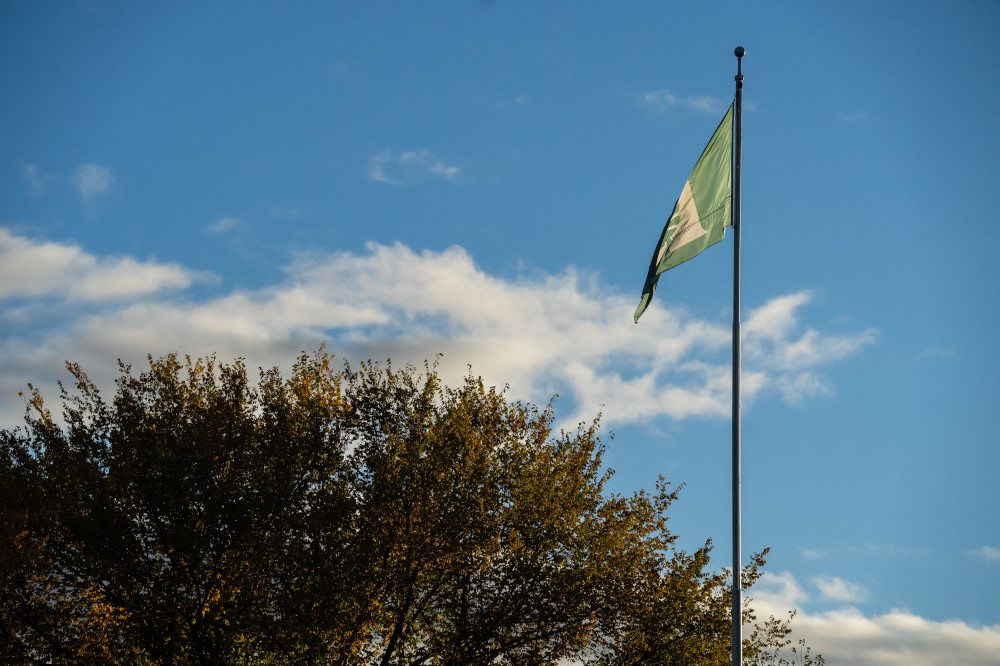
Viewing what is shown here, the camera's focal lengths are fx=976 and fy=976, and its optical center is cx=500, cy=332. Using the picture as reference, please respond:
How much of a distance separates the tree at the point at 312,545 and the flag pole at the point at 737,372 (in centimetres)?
1021

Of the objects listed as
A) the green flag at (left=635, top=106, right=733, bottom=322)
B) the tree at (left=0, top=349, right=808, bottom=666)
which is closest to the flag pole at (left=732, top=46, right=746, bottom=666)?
the green flag at (left=635, top=106, right=733, bottom=322)

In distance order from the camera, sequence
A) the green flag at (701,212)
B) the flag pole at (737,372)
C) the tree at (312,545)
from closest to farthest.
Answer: the flag pole at (737,372)
the green flag at (701,212)
the tree at (312,545)

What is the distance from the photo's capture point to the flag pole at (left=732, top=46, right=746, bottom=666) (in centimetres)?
1502

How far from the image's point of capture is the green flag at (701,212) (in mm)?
17078

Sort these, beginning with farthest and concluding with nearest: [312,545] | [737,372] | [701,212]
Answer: [312,545] < [701,212] < [737,372]

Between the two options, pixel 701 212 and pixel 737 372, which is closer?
pixel 737 372

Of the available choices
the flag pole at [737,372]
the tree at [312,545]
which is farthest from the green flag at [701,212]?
the tree at [312,545]

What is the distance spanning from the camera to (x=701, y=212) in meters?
17.4

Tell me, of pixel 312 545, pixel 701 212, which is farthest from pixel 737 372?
pixel 312 545

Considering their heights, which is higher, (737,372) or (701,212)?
(701,212)

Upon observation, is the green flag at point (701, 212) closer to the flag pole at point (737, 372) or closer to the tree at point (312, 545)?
the flag pole at point (737, 372)

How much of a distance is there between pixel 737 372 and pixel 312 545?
13.3m

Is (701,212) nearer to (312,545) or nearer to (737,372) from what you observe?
(737,372)

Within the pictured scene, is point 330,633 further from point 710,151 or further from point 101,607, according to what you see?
point 710,151
